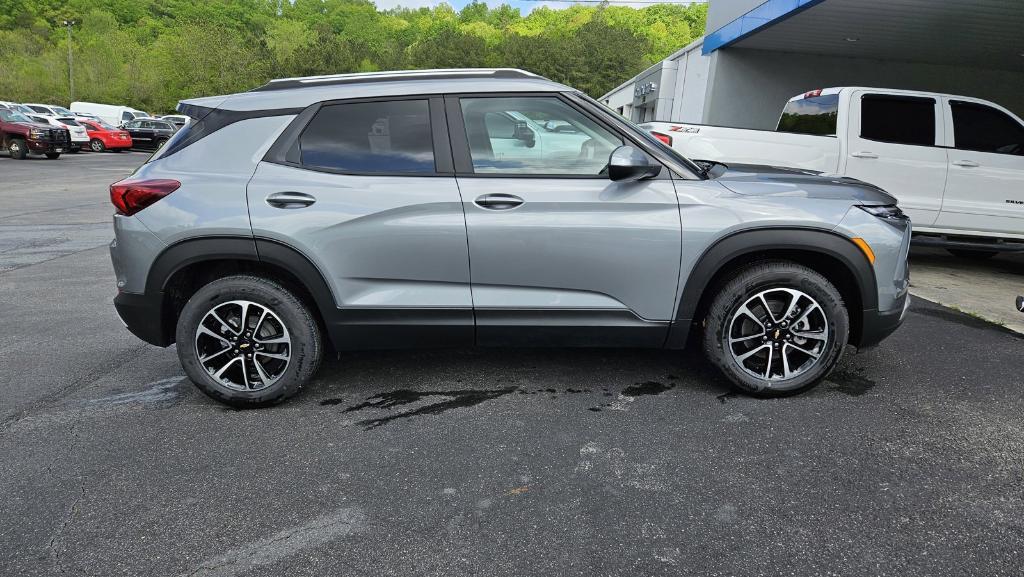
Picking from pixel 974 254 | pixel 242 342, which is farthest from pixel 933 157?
pixel 242 342

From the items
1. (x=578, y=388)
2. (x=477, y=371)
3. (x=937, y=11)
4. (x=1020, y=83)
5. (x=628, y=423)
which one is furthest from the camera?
(x=1020, y=83)

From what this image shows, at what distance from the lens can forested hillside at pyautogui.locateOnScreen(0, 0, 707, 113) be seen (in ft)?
191

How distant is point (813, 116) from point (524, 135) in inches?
229

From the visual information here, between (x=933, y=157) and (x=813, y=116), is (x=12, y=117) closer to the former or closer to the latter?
(x=813, y=116)

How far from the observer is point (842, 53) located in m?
16.9

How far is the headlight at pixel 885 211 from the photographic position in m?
3.38

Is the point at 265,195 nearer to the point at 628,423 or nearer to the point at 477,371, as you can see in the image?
the point at 477,371

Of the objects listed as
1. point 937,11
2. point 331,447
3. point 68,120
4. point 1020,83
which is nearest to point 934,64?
point 1020,83

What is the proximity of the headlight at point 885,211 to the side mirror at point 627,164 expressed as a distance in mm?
1217

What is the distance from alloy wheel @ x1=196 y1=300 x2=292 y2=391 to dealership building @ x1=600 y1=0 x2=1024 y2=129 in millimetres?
12036

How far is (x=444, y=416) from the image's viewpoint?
335 centimetres

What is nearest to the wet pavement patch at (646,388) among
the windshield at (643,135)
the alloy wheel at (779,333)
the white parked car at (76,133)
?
the alloy wheel at (779,333)

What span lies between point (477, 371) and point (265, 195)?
1.62 m

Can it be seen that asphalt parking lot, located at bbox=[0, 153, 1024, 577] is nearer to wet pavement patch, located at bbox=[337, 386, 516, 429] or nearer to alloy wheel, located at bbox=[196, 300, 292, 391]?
wet pavement patch, located at bbox=[337, 386, 516, 429]
